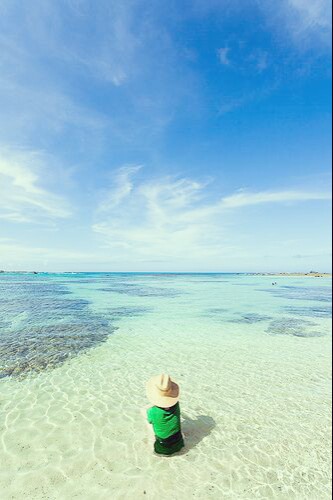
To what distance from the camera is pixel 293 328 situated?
20266 millimetres

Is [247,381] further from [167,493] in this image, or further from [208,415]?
[167,493]

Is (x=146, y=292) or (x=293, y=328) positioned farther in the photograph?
(x=146, y=292)

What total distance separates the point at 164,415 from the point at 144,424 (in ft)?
6.17

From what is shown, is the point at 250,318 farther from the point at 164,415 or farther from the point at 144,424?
the point at 164,415

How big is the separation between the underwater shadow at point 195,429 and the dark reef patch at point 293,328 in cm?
1225

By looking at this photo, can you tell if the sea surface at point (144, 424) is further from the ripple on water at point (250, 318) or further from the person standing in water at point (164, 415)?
the ripple on water at point (250, 318)

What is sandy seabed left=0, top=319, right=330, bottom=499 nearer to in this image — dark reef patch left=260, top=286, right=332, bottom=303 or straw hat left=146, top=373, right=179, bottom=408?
straw hat left=146, top=373, right=179, bottom=408

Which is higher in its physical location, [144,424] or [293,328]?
[293,328]

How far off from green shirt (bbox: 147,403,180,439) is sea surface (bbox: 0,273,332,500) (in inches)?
22.4

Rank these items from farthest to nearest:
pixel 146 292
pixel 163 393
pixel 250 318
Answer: pixel 146 292
pixel 250 318
pixel 163 393

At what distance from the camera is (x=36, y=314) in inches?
887

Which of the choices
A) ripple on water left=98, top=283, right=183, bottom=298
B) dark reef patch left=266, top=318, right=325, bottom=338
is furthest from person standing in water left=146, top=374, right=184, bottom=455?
ripple on water left=98, top=283, right=183, bottom=298

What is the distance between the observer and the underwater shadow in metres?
6.80

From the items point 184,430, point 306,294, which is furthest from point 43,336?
point 306,294
